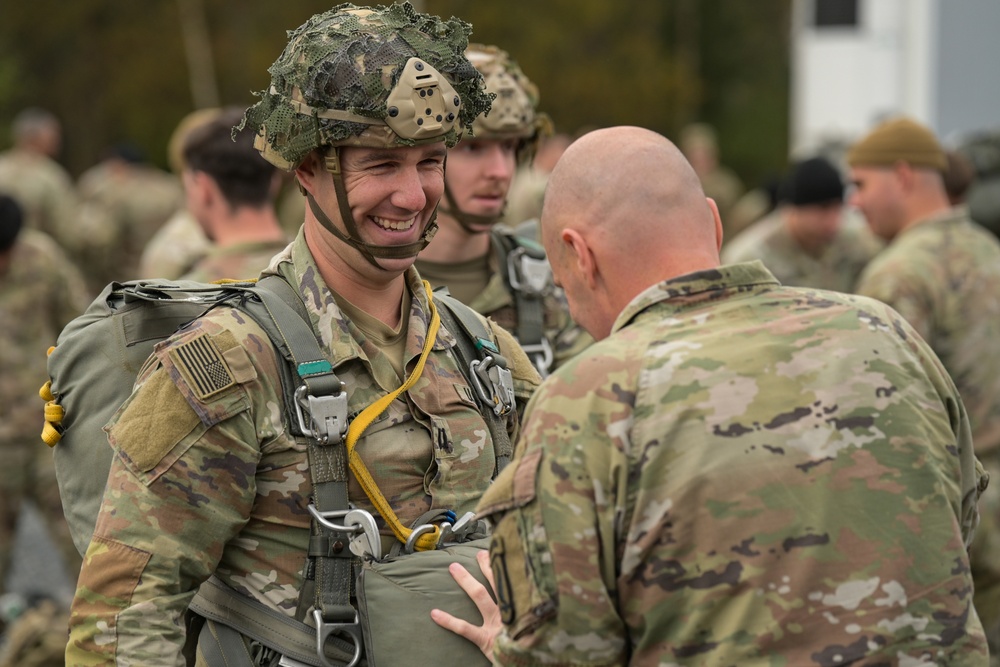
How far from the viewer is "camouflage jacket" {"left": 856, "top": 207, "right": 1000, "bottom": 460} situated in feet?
19.1

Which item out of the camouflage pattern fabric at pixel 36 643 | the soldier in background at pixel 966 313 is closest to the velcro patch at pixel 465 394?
the soldier in background at pixel 966 313

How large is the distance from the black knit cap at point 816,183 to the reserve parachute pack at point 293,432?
227 inches

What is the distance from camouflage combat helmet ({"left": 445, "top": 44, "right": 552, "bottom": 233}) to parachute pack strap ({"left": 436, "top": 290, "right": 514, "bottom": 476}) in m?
1.18

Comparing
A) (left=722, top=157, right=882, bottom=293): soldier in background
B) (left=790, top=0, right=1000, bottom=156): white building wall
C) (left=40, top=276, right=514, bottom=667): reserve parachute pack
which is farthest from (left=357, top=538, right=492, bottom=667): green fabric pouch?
(left=790, top=0, right=1000, bottom=156): white building wall

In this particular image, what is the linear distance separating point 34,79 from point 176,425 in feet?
73.8

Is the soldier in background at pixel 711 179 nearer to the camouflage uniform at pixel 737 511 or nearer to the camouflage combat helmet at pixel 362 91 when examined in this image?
the camouflage combat helmet at pixel 362 91

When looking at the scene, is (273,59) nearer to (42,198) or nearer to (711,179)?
(711,179)

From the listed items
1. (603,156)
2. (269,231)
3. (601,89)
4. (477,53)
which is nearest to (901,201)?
(477,53)

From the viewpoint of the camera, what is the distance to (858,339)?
2.41 m

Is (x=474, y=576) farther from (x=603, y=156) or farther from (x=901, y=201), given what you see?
(x=901, y=201)

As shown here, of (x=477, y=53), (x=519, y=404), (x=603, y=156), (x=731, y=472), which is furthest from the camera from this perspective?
(x=477, y=53)

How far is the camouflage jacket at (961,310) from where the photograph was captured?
5824 mm

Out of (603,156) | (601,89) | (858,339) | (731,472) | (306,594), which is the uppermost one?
(603,156)

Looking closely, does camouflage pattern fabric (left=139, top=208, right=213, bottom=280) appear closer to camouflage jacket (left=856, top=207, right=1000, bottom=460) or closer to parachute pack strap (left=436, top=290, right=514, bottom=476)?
parachute pack strap (left=436, top=290, right=514, bottom=476)
